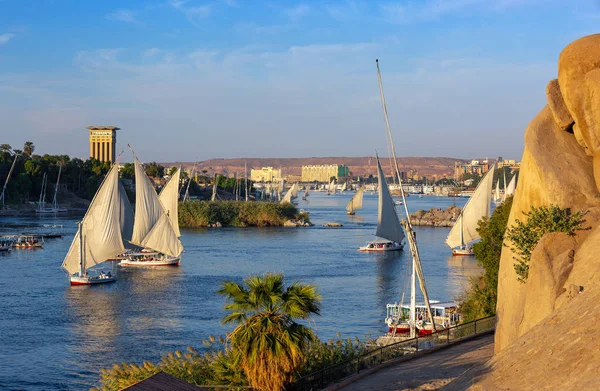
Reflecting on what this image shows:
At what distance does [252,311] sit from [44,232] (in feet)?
186

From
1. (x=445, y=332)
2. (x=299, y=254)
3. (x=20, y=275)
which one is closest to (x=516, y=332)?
(x=445, y=332)

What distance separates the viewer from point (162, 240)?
47531mm

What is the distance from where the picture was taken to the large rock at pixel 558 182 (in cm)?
1168

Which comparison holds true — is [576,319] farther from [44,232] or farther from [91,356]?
[44,232]

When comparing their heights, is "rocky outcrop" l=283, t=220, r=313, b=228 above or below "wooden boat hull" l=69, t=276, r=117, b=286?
above

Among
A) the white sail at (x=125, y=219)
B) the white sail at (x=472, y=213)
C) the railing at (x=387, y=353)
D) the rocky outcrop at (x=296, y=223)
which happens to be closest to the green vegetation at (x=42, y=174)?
the rocky outcrop at (x=296, y=223)

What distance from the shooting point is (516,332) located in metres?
12.4

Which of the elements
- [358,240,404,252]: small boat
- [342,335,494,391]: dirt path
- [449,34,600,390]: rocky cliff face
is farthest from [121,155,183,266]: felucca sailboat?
[449,34,600,390]: rocky cliff face

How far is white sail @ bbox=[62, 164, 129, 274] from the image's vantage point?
Answer: 41.6 meters

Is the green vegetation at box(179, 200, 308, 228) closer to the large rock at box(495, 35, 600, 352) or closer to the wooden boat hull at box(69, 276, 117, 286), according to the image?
the wooden boat hull at box(69, 276, 117, 286)

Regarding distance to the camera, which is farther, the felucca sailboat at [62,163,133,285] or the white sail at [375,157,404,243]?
the white sail at [375,157,404,243]

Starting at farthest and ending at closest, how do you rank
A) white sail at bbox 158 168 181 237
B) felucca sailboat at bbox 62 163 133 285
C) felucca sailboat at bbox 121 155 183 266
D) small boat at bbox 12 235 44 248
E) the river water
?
small boat at bbox 12 235 44 248 → white sail at bbox 158 168 181 237 → felucca sailboat at bbox 121 155 183 266 → felucca sailboat at bbox 62 163 133 285 → the river water

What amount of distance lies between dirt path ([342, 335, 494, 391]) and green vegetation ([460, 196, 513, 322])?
5.59 m

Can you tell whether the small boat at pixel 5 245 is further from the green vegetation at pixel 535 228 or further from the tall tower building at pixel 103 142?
the tall tower building at pixel 103 142
